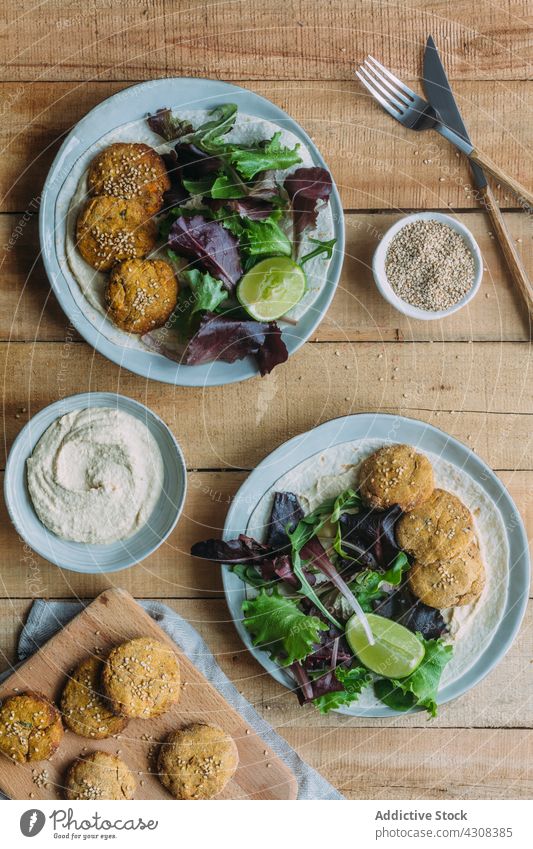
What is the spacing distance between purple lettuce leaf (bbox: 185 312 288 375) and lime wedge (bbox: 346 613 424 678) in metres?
0.67

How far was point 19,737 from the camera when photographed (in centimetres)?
175

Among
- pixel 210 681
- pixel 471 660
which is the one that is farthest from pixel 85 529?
pixel 471 660

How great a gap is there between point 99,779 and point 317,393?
3.63 feet

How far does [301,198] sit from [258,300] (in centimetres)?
27

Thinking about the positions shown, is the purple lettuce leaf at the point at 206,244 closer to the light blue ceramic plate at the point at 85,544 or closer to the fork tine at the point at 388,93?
the light blue ceramic plate at the point at 85,544

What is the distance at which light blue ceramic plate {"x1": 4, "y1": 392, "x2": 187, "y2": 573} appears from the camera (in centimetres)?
178

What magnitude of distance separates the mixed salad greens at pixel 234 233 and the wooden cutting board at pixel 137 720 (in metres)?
0.68

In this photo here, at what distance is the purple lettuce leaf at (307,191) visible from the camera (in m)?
1.73

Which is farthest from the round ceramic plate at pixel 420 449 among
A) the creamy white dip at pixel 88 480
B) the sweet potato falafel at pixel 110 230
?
the sweet potato falafel at pixel 110 230

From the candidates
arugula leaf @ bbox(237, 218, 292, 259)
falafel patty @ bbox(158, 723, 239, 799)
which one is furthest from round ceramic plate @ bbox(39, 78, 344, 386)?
falafel patty @ bbox(158, 723, 239, 799)

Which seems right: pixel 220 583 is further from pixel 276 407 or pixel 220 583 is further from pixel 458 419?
pixel 458 419

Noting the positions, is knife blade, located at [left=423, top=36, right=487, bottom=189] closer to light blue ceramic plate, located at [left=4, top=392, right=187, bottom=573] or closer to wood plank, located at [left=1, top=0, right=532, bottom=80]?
wood plank, located at [left=1, top=0, right=532, bottom=80]

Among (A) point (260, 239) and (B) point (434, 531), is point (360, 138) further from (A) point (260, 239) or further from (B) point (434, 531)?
(B) point (434, 531)

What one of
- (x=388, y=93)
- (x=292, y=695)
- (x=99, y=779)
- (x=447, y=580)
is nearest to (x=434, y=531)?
(x=447, y=580)
